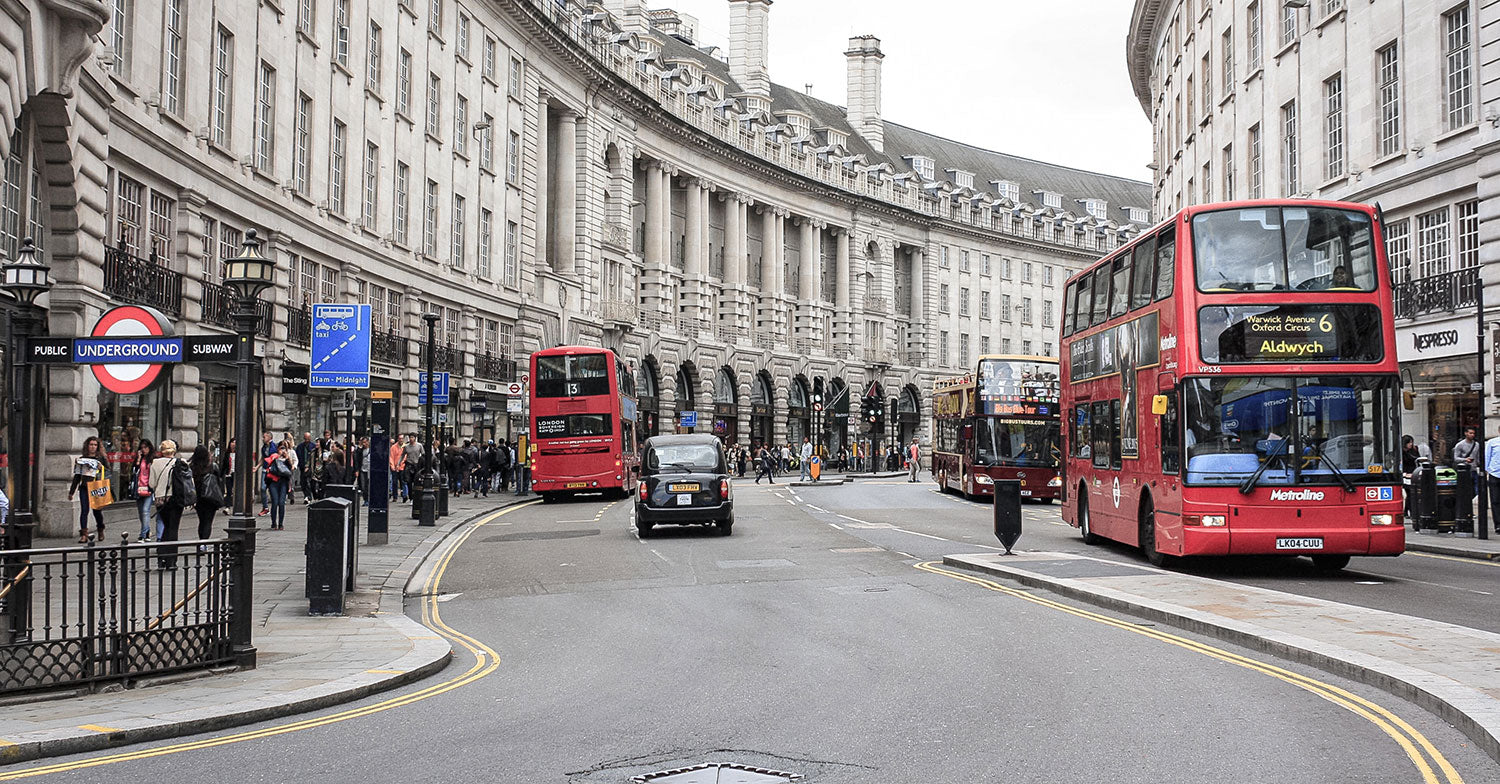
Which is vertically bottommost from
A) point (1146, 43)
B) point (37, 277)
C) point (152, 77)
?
point (37, 277)

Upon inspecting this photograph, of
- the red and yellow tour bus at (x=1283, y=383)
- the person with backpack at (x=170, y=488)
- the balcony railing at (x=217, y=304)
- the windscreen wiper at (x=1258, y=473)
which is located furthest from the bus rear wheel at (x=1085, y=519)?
the balcony railing at (x=217, y=304)

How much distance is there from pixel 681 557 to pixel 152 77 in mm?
13170

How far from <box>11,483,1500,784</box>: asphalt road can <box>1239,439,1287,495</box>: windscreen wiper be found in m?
3.34

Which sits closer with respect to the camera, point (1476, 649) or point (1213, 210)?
point (1476, 649)

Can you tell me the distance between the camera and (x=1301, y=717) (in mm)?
→ 7965

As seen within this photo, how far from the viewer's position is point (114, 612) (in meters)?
9.24

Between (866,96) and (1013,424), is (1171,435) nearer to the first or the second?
(1013,424)

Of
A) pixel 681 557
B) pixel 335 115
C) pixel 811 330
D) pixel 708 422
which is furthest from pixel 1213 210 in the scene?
pixel 811 330

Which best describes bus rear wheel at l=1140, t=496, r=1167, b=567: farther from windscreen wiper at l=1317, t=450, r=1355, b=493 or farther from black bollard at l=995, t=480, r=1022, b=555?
windscreen wiper at l=1317, t=450, r=1355, b=493

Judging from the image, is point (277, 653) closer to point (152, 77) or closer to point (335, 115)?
point (152, 77)

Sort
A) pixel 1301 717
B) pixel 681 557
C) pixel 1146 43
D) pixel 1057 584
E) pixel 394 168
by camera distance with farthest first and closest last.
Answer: pixel 1146 43
pixel 394 168
pixel 681 557
pixel 1057 584
pixel 1301 717

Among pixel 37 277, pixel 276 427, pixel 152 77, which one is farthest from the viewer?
pixel 276 427

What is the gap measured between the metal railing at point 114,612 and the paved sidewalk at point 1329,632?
781 cm

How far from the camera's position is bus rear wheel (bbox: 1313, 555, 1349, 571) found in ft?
56.5
